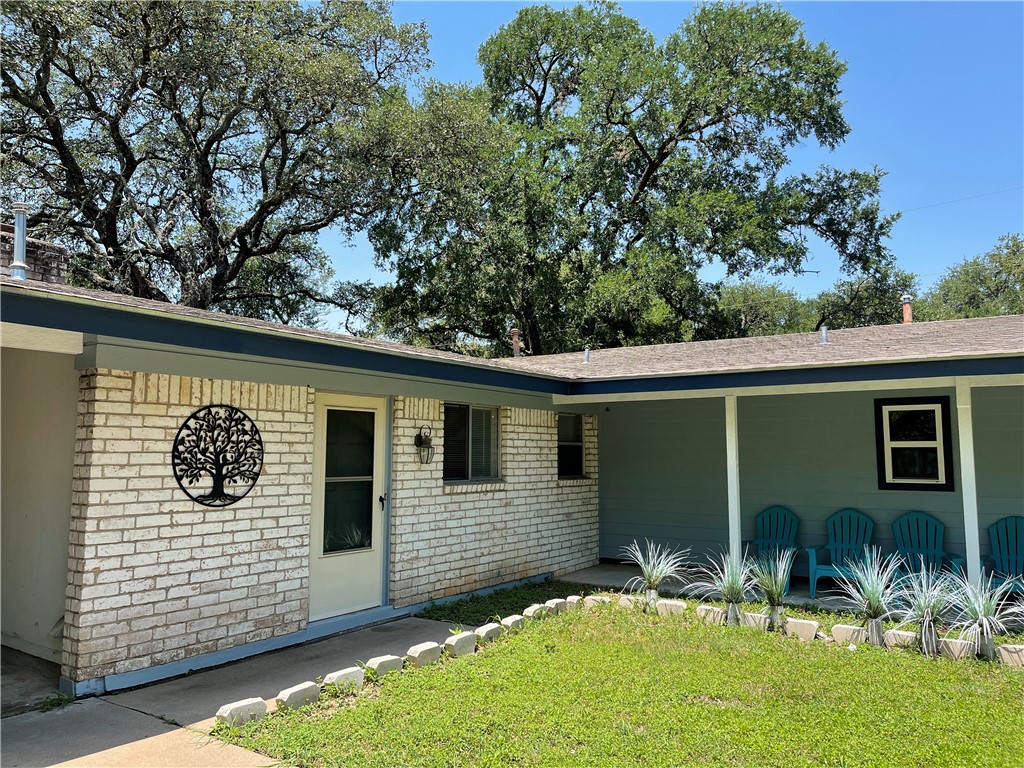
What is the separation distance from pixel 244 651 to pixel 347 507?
1581 millimetres

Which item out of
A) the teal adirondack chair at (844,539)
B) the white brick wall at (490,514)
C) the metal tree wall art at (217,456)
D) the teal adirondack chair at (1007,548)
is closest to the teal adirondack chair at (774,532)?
the teal adirondack chair at (844,539)

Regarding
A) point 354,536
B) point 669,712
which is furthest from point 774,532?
point 354,536

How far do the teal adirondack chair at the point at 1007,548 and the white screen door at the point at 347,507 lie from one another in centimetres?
660

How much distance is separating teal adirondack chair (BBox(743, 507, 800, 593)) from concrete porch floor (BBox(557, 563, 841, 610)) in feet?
1.62

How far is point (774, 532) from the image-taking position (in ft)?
29.0

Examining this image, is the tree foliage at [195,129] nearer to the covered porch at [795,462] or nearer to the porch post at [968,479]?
the covered porch at [795,462]

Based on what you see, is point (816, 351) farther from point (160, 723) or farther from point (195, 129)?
point (195, 129)

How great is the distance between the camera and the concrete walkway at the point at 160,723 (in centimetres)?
362

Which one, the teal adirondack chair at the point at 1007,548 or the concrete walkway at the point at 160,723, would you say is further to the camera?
the teal adirondack chair at the point at 1007,548

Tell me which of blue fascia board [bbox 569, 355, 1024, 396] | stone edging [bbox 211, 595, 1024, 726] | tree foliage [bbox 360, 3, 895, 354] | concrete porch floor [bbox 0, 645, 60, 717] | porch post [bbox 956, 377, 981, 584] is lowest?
concrete porch floor [bbox 0, 645, 60, 717]

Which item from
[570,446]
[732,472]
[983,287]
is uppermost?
[983,287]

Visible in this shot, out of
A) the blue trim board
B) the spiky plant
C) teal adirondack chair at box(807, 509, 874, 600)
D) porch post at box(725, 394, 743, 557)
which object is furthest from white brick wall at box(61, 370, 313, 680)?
teal adirondack chair at box(807, 509, 874, 600)

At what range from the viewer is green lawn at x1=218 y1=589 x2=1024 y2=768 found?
3.65m

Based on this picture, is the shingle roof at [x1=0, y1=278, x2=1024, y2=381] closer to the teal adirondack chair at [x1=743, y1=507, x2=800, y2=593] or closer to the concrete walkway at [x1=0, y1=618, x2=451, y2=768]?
the teal adirondack chair at [x1=743, y1=507, x2=800, y2=593]
